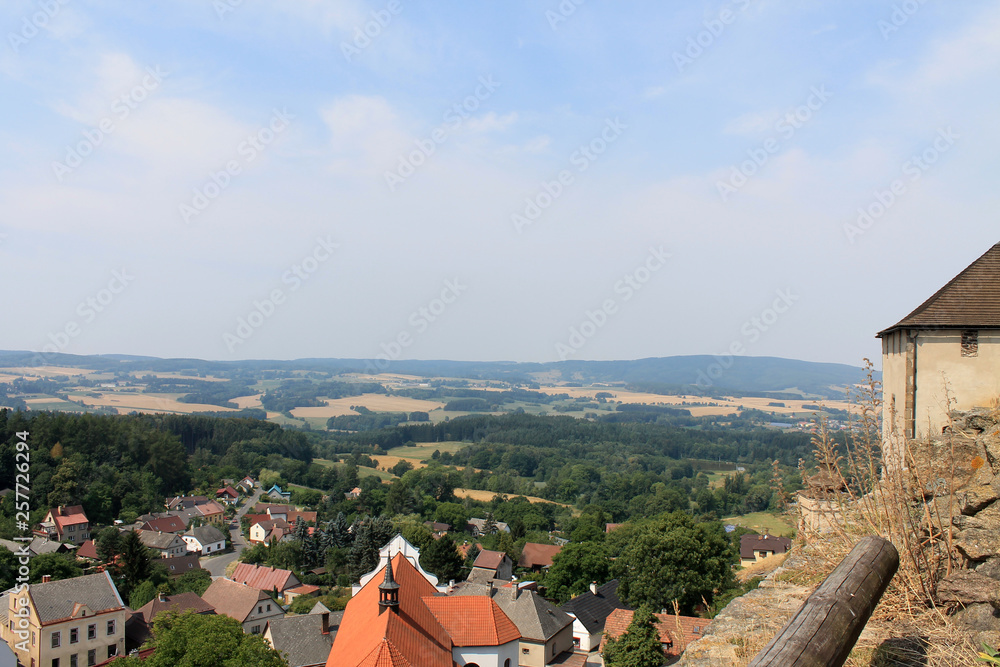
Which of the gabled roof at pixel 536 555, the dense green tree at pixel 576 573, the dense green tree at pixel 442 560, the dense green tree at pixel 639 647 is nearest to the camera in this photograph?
the dense green tree at pixel 639 647


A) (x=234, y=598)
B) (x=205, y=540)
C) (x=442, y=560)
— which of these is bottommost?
(x=205, y=540)

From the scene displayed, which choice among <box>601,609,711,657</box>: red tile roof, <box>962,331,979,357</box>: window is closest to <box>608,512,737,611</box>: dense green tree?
<box>601,609,711,657</box>: red tile roof

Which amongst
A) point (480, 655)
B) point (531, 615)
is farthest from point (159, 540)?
point (480, 655)

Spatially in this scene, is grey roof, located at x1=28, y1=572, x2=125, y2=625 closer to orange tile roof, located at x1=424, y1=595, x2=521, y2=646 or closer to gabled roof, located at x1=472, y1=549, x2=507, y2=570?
orange tile roof, located at x1=424, y1=595, x2=521, y2=646

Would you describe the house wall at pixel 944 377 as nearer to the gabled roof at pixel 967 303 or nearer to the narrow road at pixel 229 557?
the gabled roof at pixel 967 303

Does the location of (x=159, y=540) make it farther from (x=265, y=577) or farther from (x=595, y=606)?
(x=595, y=606)

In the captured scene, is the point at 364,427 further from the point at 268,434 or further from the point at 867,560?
the point at 867,560

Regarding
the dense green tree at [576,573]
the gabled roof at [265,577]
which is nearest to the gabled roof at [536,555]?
the dense green tree at [576,573]
